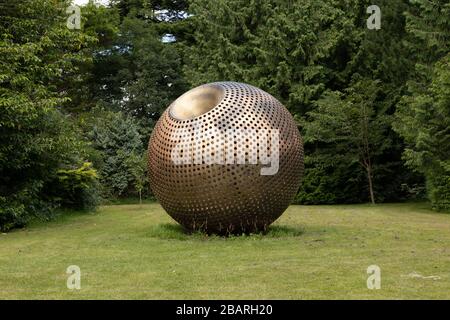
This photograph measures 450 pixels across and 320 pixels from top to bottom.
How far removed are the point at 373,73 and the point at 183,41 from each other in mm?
15236

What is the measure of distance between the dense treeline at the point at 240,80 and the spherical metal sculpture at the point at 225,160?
472 centimetres

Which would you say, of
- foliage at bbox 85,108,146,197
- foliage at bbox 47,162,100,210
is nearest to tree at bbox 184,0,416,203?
foliage at bbox 85,108,146,197

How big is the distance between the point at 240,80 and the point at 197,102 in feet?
59.1

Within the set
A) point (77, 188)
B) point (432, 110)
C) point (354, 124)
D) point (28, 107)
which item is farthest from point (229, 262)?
point (354, 124)

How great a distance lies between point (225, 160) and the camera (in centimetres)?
1041

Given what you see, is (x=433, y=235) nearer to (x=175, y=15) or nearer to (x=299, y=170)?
(x=299, y=170)

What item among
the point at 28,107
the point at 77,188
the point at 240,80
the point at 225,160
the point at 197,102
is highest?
the point at 240,80

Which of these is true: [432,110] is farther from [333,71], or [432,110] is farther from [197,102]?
[197,102]

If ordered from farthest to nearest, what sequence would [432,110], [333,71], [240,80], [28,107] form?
[240,80] → [333,71] → [432,110] → [28,107]

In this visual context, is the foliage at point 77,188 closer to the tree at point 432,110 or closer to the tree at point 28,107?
the tree at point 28,107

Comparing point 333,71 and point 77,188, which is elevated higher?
point 333,71

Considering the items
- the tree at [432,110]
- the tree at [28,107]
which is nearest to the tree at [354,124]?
the tree at [432,110]

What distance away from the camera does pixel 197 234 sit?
11.3m

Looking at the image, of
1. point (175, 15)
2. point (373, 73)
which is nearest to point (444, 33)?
point (373, 73)
